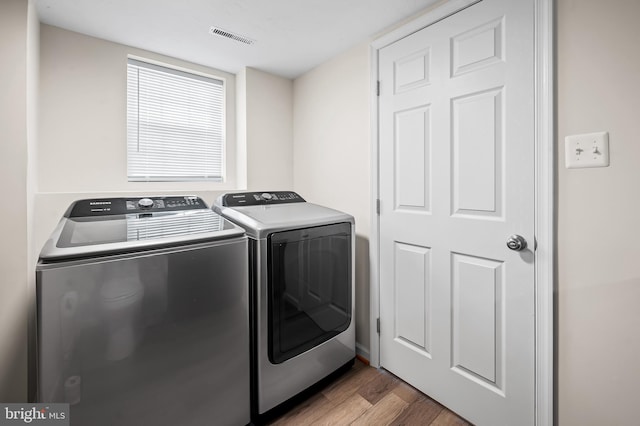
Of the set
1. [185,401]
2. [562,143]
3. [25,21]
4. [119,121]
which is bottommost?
[185,401]

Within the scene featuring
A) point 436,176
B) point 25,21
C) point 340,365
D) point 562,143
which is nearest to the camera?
point 562,143

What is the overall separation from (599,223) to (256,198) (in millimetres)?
1817

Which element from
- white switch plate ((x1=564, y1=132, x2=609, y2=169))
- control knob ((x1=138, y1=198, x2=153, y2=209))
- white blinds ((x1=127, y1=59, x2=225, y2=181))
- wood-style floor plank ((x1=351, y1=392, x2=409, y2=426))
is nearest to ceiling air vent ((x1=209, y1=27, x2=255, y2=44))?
white blinds ((x1=127, y1=59, x2=225, y2=181))

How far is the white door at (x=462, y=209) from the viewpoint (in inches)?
51.3

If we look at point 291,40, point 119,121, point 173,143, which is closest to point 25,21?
point 119,121

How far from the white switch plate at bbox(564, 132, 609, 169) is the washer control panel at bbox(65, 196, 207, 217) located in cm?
194

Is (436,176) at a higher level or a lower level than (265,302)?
higher

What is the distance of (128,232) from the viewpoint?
1.26 metres

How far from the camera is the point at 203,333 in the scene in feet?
4.18

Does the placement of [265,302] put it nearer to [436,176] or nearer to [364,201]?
[364,201]

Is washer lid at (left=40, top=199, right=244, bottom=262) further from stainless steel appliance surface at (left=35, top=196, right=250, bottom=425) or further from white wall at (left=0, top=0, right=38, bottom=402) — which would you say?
white wall at (left=0, top=0, right=38, bottom=402)

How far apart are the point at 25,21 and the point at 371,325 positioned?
2.56 meters

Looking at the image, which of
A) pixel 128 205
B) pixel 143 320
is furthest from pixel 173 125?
pixel 143 320

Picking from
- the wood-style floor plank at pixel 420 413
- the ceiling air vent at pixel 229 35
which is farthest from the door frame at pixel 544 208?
the ceiling air vent at pixel 229 35
